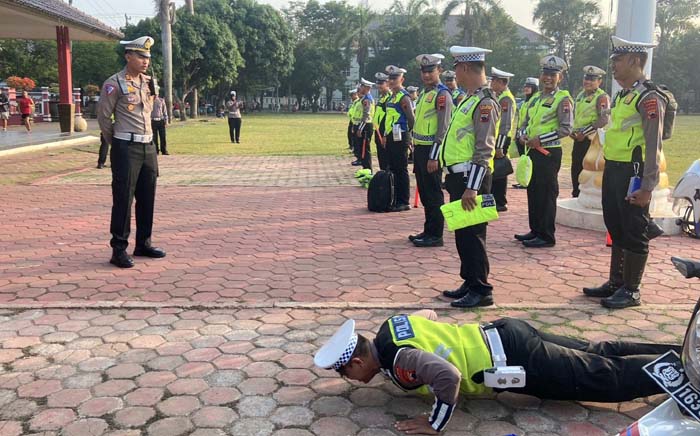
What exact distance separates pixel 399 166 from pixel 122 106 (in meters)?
4.20

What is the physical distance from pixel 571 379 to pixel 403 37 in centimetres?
6120

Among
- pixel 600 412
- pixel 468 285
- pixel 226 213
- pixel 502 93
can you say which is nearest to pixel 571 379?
pixel 600 412

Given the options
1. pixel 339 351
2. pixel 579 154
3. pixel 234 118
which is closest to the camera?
pixel 339 351

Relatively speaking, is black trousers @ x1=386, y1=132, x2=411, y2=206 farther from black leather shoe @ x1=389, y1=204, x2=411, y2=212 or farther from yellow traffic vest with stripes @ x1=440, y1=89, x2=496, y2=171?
yellow traffic vest with stripes @ x1=440, y1=89, x2=496, y2=171

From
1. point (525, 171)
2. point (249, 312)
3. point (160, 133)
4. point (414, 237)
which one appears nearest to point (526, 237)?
point (525, 171)

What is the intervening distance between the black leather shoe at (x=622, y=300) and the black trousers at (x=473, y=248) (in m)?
0.88

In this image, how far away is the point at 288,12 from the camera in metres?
70.7

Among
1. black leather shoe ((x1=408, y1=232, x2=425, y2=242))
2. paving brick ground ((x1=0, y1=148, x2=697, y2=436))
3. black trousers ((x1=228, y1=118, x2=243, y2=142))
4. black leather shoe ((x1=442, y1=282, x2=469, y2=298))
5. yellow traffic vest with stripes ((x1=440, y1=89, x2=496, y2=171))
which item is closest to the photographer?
paving brick ground ((x1=0, y1=148, x2=697, y2=436))

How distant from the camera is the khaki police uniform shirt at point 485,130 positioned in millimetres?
4293

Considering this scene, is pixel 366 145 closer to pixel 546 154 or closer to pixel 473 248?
pixel 546 154

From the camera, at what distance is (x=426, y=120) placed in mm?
6609

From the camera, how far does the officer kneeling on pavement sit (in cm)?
281

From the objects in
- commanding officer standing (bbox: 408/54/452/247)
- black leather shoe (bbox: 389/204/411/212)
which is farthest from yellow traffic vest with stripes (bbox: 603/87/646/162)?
black leather shoe (bbox: 389/204/411/212)

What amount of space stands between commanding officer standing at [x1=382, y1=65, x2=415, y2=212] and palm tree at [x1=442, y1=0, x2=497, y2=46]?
46.1m
